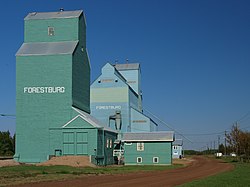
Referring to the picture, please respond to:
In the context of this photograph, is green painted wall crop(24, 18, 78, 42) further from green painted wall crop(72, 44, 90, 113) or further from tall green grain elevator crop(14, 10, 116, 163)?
green painted wall crop(72, 44, 90, 113)

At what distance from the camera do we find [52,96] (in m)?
56.3

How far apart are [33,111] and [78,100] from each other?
6.30 metres

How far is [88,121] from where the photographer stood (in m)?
54.9

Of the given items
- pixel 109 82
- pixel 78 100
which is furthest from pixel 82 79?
pixel 109 82

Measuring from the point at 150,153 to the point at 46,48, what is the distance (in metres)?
20.4

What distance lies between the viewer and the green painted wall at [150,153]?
61250 mm

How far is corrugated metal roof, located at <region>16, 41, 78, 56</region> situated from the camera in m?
57.7

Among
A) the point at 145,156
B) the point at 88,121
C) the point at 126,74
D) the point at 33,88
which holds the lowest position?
the point at 145,156

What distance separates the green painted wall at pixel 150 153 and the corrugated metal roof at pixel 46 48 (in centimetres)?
1608

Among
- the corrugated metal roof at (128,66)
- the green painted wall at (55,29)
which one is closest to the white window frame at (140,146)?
the green painted wall at (55,29)

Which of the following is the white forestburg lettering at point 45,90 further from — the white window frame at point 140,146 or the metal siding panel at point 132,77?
the metal siding panel at point 132,77

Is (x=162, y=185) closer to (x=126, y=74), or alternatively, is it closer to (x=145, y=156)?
(x=145, y=156)

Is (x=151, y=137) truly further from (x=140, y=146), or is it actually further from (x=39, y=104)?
(x=39, y=104)

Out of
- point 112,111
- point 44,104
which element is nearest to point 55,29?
point 44,104
